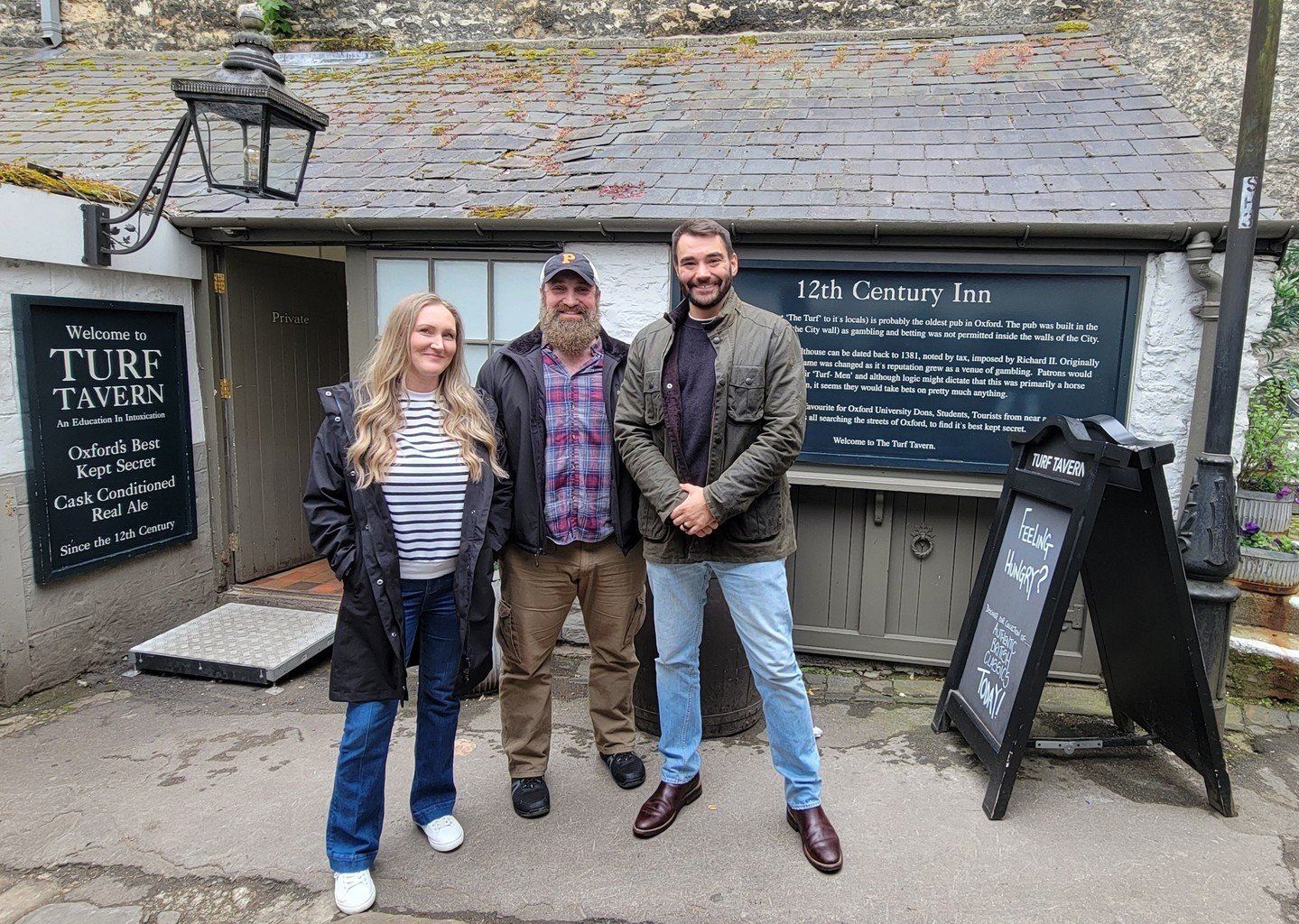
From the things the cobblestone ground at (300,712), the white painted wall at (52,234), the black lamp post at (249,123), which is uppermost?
the black lamp post at (249,123)

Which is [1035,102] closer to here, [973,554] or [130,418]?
[973,554]

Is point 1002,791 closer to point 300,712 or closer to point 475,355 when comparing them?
point 300,712

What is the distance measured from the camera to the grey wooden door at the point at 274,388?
215 inches

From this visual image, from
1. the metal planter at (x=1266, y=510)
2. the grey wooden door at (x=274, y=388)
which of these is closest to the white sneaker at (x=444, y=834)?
the grey wooden door at (x=274, y=388)

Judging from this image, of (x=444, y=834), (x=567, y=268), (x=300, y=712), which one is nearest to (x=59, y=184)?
(x=300, y=712)

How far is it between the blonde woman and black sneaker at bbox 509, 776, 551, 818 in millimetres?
528

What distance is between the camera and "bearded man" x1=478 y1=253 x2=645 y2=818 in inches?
118

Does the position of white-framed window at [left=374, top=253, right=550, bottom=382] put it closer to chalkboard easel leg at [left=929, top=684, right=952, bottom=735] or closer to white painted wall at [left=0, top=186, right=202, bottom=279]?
white painted wall at [left=0, top=186, right=202, bottom=279]

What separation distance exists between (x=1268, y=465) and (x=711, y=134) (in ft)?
13.1

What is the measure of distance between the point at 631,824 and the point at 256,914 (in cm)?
126

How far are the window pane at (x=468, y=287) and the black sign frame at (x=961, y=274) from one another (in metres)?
1.14

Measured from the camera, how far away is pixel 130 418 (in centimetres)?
466

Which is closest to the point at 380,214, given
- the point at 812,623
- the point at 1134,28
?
the point at 812,623

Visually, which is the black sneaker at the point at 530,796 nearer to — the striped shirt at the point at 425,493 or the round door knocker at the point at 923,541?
the striped shirt at the point at 425,493
